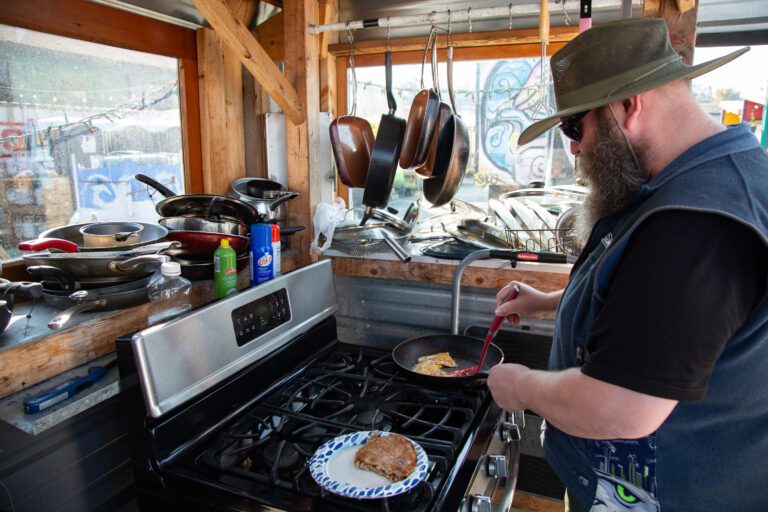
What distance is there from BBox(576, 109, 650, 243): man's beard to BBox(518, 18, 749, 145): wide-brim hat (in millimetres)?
52

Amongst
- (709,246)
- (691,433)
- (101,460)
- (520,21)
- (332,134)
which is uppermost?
(520,21)

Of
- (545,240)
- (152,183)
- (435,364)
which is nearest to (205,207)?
(152,183)

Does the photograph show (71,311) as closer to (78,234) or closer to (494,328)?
(78,234)

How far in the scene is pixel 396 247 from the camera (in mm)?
1923

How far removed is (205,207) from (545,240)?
49.5 inches

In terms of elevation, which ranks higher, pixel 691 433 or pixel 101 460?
pixel 691 433

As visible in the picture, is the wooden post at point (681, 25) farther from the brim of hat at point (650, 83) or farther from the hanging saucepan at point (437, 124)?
the hanging saucepan at point (437, 124)

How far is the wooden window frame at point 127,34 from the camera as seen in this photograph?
1.51m

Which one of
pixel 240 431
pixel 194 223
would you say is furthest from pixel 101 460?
pixel 194 223

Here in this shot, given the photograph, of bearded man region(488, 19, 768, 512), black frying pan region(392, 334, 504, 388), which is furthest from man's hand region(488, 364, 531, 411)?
black frying pan region(392, 334, 504, 388)

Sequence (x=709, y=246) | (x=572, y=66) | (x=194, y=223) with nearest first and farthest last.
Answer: (x=709, y=246)
(x=572, y=66)
(x=194, y=223)

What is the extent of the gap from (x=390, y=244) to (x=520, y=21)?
1.11 metres

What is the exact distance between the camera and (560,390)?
0.88 meters

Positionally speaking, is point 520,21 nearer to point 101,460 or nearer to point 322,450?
point 322,450
